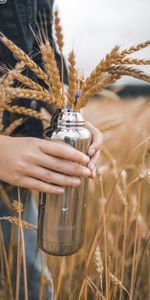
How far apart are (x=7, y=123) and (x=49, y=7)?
1.16ft

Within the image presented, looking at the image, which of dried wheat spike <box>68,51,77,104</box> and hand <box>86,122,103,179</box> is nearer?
dried wheat spike <box>68,51,77,104</box>

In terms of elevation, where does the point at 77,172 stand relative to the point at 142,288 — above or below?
above

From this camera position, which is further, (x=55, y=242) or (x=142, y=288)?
(x=142, y=288)

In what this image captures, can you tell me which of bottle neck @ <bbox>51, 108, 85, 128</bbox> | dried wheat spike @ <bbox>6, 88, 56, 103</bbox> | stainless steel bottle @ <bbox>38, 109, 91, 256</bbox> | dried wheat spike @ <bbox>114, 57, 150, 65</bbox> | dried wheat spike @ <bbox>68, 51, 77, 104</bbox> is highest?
dried wheat spike @ <bbox>114, 57, 150, 65</bbox>

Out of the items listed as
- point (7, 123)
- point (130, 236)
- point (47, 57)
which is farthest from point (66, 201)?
point (130, 236)

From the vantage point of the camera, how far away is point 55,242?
676 millimetres

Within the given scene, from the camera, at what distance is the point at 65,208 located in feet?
2.20

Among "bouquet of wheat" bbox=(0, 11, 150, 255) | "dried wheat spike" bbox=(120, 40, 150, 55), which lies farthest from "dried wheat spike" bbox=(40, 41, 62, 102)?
"dried wheat spike" bbox=(120, 40, 150, 55)

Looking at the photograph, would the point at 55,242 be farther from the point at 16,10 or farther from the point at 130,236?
the point at 130,236

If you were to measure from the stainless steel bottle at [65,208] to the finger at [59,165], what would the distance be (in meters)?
0.03

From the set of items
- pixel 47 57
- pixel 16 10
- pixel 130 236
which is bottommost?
pixel 130 236

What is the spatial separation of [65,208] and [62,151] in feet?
0.39

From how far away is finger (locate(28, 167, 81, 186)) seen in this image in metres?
0.63

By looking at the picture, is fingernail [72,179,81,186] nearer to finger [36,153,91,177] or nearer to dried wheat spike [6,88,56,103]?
finger [36,153,91,177]
